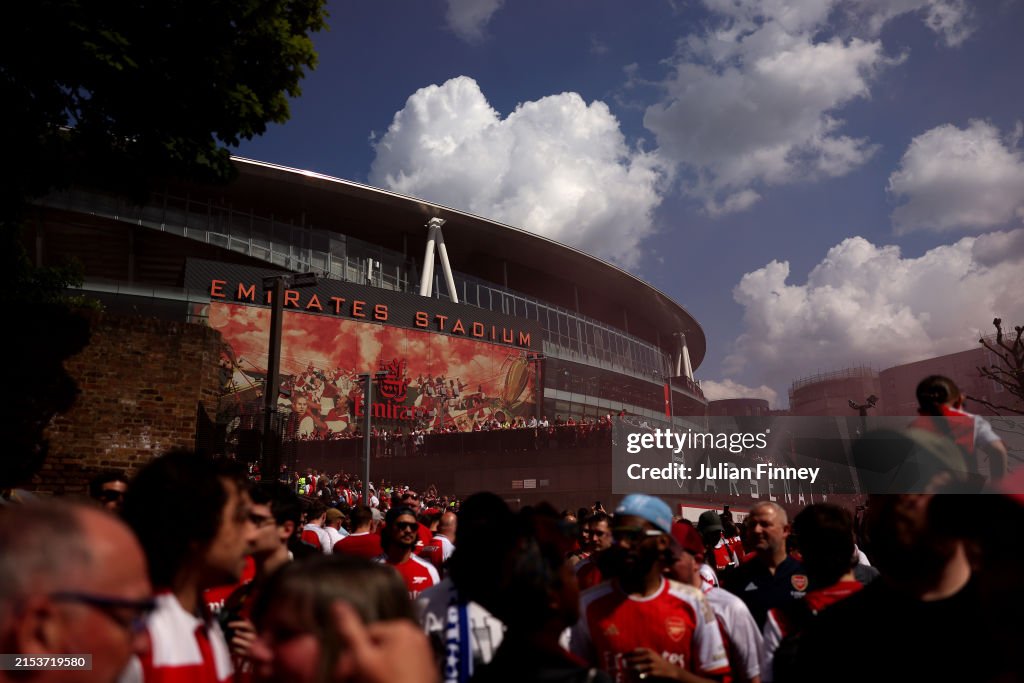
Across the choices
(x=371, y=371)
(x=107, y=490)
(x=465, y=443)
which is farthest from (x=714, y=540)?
(x=371, y=371)

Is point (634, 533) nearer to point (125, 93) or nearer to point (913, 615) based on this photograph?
point (913, 615)

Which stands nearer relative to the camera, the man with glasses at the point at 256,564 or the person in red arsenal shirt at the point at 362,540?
the man with glasses at the point at 256,564

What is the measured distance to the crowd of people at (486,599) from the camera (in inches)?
55.8

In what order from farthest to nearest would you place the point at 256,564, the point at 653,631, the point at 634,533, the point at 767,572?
the point at 767,572, the point at 256,564, the point at 634,533, the point at 653,631

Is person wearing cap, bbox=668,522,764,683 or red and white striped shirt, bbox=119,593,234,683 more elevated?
red and white striped shirt, bbox=119,593,234,683

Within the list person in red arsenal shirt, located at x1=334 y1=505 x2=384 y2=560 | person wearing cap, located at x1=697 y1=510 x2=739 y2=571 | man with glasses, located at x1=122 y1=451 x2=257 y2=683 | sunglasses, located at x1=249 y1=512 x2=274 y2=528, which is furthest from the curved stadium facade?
man with glasses, located at x1=122 y1=451 x2=257 y2=683

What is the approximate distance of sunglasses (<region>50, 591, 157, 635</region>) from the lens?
1.40 meters

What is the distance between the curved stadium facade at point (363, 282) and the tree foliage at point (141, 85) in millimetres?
23768

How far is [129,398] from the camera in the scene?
12.1 metres

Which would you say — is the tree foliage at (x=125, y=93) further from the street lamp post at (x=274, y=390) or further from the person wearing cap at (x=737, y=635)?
the person wearing cap at (x=737, y=635)

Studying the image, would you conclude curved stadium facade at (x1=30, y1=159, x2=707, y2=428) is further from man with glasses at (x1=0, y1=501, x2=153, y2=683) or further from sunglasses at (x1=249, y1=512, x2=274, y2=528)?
man with glasses at (x1=0, y1=501, x2=153, y2=683)

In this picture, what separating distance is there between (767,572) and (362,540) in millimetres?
4135

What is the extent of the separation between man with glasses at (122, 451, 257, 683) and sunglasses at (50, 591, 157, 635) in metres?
0.64

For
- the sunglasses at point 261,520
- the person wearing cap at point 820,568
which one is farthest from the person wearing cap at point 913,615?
the sunglasses at point 261,520
